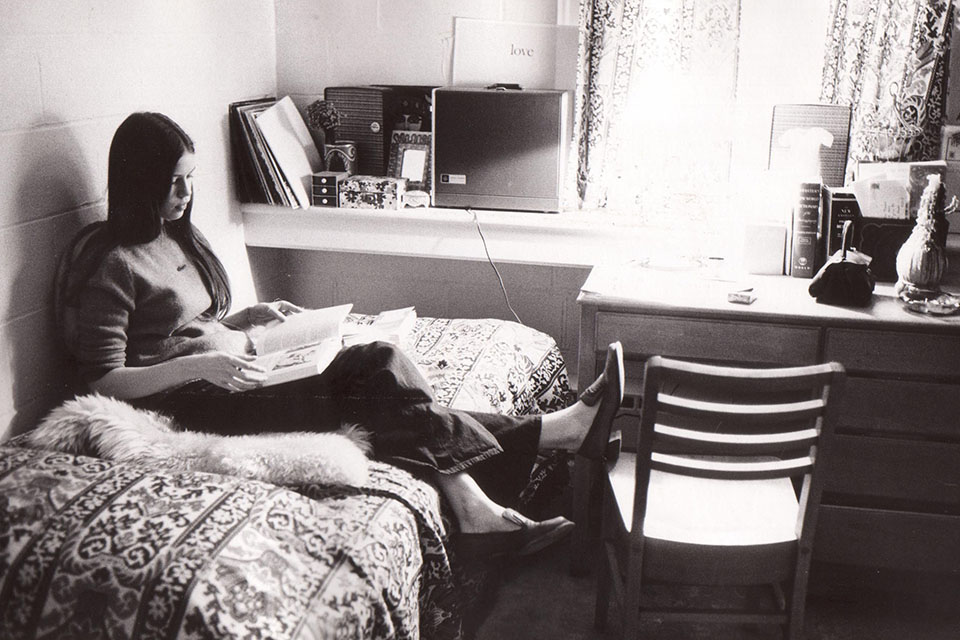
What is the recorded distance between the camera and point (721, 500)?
1922 millimetres

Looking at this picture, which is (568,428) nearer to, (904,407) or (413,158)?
(904,407)

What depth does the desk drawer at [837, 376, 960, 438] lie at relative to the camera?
2.18 m

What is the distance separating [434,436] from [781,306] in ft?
3.05

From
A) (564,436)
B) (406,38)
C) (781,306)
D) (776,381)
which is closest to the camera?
(776,381)

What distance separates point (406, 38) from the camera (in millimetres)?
3037

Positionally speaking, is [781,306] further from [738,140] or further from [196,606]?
[196,606]

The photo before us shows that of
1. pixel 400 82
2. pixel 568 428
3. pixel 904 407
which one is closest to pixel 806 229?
pixel 904 407

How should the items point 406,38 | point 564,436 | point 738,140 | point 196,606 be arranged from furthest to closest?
point 406,38 → point 738,140 → point 564,436 → point 196,606

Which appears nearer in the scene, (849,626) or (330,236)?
(849,626)

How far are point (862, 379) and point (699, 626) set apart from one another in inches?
27.8

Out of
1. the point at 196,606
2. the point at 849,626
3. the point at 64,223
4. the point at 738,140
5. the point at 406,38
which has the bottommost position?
the point at 849,626

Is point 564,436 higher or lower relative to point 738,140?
lower

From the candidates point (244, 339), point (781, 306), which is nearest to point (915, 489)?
point (781, 306)

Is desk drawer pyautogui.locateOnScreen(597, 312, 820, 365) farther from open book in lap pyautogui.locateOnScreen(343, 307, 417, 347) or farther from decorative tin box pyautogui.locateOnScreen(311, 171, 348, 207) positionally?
decorative tin box pyautogui.locateOnScreen(311, 171, 348, 207)
